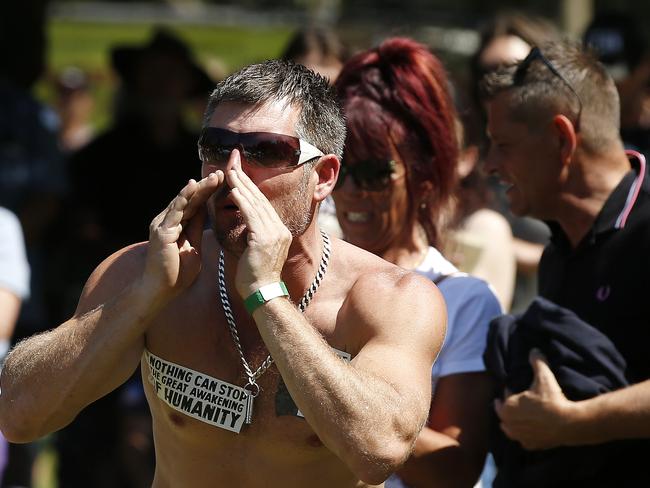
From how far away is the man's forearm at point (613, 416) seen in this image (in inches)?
133

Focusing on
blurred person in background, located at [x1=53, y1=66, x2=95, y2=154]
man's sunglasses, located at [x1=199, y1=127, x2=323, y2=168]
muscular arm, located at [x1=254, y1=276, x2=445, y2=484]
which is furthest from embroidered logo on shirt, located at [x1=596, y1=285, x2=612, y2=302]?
blurred person in background, located at [x1=53, y1=66, x2=95, y2=154]

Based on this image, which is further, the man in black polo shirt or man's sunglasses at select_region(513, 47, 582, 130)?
man's sunglasses at select_region(513, 47, 582, 130)

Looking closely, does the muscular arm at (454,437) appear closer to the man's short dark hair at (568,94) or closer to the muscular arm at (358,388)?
the muscular arm at (358,388)

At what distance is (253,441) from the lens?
10.0 feet

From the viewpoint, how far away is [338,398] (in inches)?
106

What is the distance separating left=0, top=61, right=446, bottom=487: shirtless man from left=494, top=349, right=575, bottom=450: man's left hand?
1.88ft

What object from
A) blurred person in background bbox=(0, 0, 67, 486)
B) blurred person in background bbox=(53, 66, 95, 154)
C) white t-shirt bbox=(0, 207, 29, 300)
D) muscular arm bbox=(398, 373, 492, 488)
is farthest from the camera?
blurred person in background bbox=(53, 66, 95, 154)

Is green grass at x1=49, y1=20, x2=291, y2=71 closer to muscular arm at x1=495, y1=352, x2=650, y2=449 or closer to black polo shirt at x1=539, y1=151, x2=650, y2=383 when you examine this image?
black polo shirt at x1=539, y1=151, x2=650, y2=383

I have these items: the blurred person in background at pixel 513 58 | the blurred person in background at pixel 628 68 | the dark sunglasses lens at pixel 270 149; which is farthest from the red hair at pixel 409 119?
the blurred person in background at pixel 628 68

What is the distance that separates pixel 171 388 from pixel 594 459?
1.31 meters

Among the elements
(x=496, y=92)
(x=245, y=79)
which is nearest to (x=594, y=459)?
→ (x=496, y=92)

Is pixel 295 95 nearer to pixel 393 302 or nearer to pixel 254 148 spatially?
pixel 254 148

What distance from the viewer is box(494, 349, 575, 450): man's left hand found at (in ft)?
11.2

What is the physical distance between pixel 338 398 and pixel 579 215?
4.45ft
